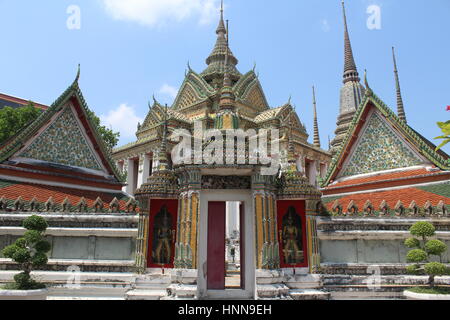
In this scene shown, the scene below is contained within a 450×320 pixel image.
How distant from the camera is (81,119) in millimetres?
16984

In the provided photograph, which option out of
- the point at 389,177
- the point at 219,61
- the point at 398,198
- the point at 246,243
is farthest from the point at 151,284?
the point at 219,61

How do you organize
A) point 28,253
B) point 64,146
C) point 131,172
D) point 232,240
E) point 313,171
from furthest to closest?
point 313,171, point 131,172, point 232,240, point 64,146, point 28,253

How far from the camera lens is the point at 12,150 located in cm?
1398

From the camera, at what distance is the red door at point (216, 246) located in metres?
9.93

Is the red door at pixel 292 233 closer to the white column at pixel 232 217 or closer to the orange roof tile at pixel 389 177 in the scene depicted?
the orange roof tile at pixel 389 177

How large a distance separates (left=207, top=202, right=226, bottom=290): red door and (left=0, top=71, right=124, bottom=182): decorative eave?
8.86m

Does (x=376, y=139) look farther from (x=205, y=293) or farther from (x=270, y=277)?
(x=205, y=293)

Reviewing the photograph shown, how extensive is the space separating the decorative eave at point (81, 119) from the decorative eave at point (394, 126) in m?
11.1

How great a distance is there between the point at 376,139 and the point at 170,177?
10515 millimetres

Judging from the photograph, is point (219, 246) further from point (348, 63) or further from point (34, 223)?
point (348, 63)

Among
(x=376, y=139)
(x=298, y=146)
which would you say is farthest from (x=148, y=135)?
(x=376, y=139)

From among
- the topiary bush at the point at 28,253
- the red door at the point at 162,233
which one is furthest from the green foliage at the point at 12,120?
the red door at the point at 162,233

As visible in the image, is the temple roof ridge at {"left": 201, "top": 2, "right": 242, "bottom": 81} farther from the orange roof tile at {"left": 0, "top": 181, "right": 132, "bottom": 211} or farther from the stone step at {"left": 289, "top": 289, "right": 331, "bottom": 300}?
the stone step at {"left": 289, "top": 289, "right": 331, "bottom": 300}

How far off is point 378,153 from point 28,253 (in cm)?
1419
